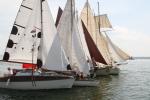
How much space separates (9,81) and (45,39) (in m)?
5.74

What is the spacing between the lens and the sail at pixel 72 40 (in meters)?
39.2

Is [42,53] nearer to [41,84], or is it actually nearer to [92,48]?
[41,84]

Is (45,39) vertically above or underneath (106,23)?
underneath

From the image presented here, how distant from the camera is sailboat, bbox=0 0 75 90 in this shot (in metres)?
35.8

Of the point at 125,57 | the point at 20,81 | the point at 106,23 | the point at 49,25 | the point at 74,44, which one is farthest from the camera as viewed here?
the point at 125,57

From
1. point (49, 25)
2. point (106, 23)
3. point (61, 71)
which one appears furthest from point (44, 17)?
point (106, 23)

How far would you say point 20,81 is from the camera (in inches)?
1390

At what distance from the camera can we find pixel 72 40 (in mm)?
40250

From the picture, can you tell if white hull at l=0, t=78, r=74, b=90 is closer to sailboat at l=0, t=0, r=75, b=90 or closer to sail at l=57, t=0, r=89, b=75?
sailboat at l=0, t=0, r=75, b=90

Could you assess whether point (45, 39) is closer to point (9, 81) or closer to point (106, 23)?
Answer: point (9, 81)

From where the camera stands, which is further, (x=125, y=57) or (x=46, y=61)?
Result: (x=125, y=57)

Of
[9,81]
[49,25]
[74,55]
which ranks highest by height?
[49,25]

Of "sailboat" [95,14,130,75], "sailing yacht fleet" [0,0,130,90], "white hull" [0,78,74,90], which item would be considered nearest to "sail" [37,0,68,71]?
"sailing yacht fleet" [0,0,130,90]

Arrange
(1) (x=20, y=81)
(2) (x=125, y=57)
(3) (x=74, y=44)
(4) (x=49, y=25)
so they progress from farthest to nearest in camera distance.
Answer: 1. (2) (x=125, y=57)
2. (3) (x=74, y=44)
3. (4) (x=49, y=25)
4. (1) (x=20, y=81)
